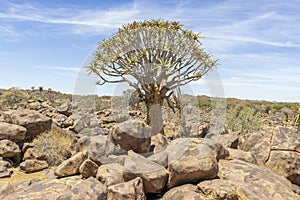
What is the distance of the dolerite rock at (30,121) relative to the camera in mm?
10537

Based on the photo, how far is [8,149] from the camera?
373 inches

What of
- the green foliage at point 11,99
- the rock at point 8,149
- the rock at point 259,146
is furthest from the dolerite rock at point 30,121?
the green foliage at point 11,99

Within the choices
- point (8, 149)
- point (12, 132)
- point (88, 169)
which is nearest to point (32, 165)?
point (8, 149)

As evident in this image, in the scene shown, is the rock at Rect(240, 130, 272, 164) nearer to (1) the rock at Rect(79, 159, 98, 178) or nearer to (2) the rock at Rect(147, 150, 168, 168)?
(2) the rock at Rect(147, 150, 168, 168)

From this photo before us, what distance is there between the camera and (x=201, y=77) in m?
13.7

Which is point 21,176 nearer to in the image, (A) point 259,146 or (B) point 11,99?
(A) point 259,146

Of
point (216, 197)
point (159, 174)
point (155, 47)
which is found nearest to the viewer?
point (216, 197)

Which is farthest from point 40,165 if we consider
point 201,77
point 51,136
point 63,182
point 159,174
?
point 201,77

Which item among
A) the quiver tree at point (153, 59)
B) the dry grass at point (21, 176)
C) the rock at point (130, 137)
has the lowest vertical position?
the dry grass at point (21, 176)

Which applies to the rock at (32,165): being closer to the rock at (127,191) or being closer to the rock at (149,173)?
the rock at (149,173)

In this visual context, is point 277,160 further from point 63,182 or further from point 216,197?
point 63,182

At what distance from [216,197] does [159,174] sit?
122cm

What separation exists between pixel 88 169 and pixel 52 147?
13.5 feet

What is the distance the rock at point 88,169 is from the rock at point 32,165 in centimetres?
342
